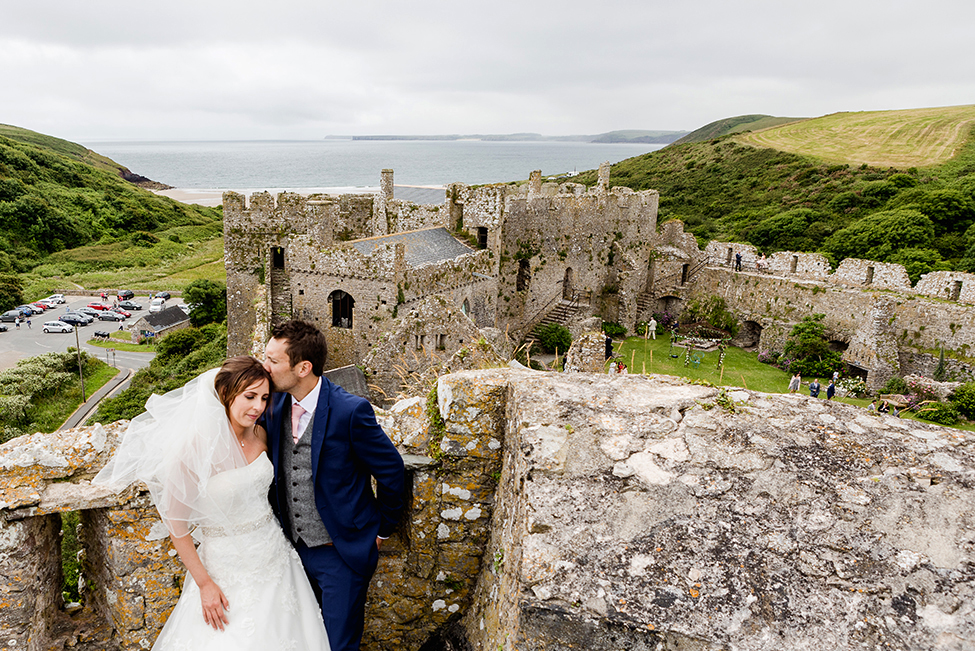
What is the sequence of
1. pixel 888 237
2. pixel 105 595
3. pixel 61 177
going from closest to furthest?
pixel 105 595 < pixel 888 237 < pixel 61 177

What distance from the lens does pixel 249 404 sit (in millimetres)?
3406

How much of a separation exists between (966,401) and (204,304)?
49.2 m

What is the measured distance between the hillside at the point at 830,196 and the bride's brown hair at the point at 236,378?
124 ft

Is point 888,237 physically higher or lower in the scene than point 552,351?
higher

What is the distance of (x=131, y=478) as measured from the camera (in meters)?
3.59

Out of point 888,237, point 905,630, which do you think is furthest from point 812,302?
point 905,630

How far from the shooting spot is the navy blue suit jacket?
11.7 ft

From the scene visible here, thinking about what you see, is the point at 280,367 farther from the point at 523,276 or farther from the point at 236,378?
the point at 523,276

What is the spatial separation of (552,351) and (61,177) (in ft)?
323

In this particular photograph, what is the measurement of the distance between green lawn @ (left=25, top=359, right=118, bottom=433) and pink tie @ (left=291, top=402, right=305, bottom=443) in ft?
99.2

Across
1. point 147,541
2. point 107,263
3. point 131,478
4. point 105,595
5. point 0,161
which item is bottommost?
point 107,263

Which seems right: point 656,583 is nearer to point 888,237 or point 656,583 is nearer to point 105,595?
point 105,595

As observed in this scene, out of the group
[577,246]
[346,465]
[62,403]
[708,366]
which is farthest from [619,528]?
[62,403]

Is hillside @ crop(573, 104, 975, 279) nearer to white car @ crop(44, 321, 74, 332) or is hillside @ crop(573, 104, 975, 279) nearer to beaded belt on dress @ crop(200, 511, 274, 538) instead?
beaded belt on dress @ crop(200, 511, 274, 538)
